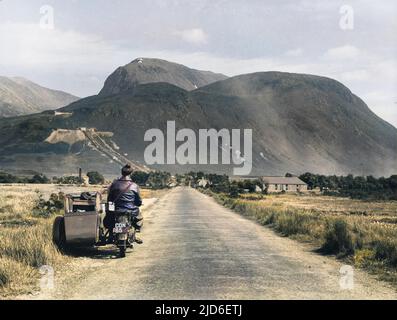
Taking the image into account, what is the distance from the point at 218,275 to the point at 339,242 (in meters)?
6.19

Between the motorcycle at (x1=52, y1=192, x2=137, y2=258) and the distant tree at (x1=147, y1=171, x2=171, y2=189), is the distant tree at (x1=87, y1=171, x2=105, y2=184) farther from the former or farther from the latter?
the motorcycle at (x1=52, y1=192, x2=137, y2=258)

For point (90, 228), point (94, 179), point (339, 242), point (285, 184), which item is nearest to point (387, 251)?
point (339, 242)

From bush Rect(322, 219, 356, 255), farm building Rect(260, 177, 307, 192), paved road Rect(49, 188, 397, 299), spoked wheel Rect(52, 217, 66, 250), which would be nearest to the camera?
paved road Rect(49, 188, 397, 299)

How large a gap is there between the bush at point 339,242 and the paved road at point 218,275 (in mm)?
670

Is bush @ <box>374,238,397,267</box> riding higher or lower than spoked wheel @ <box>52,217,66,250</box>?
lower

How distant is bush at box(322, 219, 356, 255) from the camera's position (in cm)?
1612

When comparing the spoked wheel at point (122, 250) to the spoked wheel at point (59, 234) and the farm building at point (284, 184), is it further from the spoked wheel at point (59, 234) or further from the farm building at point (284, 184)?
the farm building at point (284, 184)

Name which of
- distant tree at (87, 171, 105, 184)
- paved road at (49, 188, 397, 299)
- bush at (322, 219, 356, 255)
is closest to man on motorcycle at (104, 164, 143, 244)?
paved road at (49, 188, 397, 299)

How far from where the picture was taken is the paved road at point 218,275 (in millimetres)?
9984

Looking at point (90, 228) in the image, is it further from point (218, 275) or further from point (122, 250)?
point (218, 275)

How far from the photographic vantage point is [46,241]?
555 inches

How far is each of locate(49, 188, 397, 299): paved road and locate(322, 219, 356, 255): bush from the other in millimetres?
670

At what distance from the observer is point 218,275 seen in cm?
1175

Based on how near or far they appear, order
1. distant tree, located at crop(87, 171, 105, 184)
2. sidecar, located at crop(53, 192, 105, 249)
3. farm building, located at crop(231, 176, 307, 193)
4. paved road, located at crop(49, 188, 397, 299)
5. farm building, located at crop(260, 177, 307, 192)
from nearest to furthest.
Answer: paved road, located at crop(49, 188, 397, 299)
sidecar, located at crop(53, 192, 105, 249)
distant tree, located at crop(87, 171, 105, 184)
farm building, located at crop(231, 176, 307, 193)
farm building, located at crop(260, 177, 307, 192)
